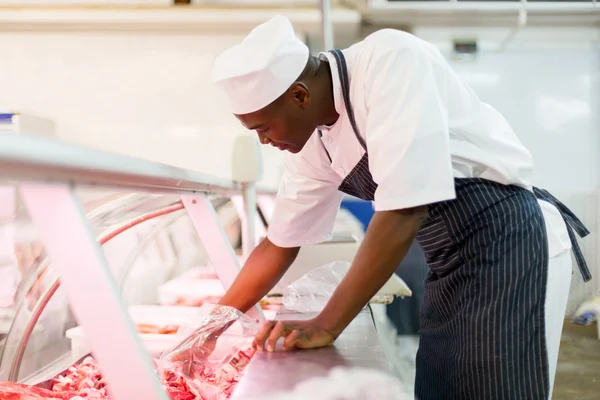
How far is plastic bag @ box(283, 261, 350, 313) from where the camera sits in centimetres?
149

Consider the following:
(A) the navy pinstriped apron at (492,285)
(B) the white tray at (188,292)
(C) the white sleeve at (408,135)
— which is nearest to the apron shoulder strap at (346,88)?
(A) the navy pinstriped apron at (492,285)

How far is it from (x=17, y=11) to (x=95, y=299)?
4.12m

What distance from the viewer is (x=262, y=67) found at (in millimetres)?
1037

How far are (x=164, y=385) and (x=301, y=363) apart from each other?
23 cm

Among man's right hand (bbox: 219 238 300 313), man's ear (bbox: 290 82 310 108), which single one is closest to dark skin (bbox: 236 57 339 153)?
man's ear (bbox: 290 82 310 108)

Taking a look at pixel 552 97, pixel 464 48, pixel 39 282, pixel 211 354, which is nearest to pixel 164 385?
pixel 211 354

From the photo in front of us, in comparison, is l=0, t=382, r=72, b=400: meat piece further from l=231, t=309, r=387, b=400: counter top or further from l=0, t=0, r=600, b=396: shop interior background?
l=0, t=0, r=600, b=396: shop interior background

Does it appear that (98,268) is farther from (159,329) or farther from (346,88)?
(159,329)

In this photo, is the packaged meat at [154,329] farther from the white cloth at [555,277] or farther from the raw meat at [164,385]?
the white cloth at [555,277]

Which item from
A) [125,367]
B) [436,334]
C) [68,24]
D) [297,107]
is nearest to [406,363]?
[436,334]

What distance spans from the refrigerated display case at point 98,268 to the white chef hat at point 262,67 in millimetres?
192

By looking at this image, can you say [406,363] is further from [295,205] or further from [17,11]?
[17,11]

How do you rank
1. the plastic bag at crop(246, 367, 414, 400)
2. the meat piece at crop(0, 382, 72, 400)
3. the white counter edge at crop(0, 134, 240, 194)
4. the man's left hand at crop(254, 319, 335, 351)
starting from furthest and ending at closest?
the man's left hand at crop(254, 319, 335, 351) < the meat piece at crop(0, 382, 72, 400) < the plastic bag at crop(246, 367, 414, 400) < the white counter edge at crop(0, 134, 240, 194)

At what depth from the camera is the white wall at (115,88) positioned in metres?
4.14
